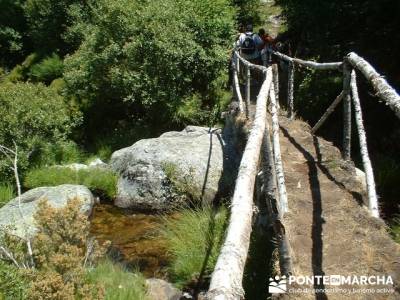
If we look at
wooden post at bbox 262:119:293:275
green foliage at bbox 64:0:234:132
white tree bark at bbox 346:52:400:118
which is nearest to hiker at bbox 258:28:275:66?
green foliage at bbox 64:0:234:132

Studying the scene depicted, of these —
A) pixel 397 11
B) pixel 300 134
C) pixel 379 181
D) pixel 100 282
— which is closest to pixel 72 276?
pixel 100 282

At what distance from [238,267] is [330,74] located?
31.0 feet

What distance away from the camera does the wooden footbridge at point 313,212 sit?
218 cm

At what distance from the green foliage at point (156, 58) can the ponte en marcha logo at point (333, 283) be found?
35.6ft

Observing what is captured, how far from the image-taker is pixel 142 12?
47.7 feet

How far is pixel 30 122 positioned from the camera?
516 inches

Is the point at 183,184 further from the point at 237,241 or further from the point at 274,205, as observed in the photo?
the point at 237,241

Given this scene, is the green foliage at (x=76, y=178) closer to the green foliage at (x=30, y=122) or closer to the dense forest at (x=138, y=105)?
the dense forest at (x=138, y=105)

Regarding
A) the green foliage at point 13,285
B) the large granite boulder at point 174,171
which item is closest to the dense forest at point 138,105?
the green foliage at point 13,285

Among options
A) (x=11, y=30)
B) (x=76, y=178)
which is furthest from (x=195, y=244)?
(x=11, y=30)

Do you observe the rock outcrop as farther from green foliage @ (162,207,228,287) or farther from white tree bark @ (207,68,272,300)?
white tree bark @ (207,68,272,300)

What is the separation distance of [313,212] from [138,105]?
11.4 m

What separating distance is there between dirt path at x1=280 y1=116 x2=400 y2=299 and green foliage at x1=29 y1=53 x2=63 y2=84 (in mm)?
17645

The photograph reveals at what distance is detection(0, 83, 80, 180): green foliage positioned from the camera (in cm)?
1281
